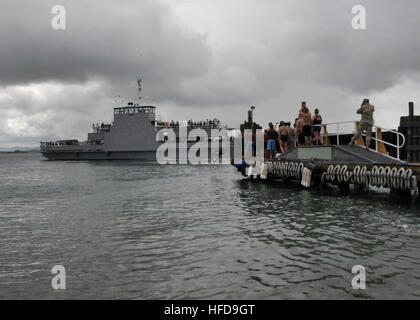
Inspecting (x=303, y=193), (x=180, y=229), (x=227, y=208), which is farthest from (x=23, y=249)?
(x=303, y=193)

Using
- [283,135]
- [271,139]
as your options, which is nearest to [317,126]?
[283,135]

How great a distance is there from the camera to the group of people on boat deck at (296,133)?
18391mm

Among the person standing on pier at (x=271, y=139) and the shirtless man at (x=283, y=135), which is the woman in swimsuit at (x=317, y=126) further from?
the person standing on pier at (x=271, y=139)

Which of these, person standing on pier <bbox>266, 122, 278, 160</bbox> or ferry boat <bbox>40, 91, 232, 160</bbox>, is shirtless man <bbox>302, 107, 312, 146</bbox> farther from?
ferry boat <bbox>40, 91, 232, 160</bbox>

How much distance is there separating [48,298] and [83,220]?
6322 mm

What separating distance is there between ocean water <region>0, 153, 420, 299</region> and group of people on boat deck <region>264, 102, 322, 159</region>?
5.90 metres

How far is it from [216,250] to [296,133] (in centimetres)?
1346

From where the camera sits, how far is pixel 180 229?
959cm

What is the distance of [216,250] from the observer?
24.5 feet

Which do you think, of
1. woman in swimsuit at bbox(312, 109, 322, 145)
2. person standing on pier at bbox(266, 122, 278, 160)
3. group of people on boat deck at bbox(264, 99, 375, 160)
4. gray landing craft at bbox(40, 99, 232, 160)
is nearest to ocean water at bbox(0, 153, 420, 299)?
group of people on boat deck at bbox(264, 99, 375, 160)

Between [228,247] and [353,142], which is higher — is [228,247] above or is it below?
below

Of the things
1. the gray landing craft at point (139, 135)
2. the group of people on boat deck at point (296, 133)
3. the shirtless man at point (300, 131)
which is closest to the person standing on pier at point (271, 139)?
the group of people on boat deck at point (296, 133)

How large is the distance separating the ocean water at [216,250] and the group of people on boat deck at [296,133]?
590cm

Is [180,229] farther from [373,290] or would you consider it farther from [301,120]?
[301,120]
